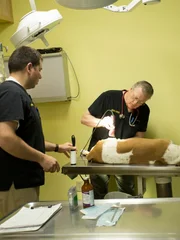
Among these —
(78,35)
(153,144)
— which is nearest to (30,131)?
(153,144)

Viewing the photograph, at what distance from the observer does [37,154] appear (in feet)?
5.84

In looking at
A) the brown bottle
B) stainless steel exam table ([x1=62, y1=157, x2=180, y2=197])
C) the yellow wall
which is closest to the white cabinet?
Result: the yellow wall

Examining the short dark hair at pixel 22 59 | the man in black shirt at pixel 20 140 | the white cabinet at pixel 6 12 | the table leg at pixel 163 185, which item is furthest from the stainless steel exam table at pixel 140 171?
the white cabinet at pixel 6 12

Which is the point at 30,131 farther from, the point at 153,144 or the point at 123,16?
the point at 123,16

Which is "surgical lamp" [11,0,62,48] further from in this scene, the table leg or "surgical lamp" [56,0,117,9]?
the table leg

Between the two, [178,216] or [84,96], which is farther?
[84,96]

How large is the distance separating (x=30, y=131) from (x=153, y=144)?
801mm

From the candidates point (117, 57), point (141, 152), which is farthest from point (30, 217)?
point (117, 57)

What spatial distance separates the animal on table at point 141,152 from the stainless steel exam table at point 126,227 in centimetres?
69

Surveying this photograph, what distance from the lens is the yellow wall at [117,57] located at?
2801 millimetres

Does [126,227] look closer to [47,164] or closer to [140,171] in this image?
[47,164]

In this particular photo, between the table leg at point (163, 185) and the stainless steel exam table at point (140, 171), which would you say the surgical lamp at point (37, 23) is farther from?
the table leg at point (163, 185)

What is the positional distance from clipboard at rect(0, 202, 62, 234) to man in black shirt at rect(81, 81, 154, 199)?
1184mm

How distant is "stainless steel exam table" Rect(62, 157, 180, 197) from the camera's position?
204 centimetres
